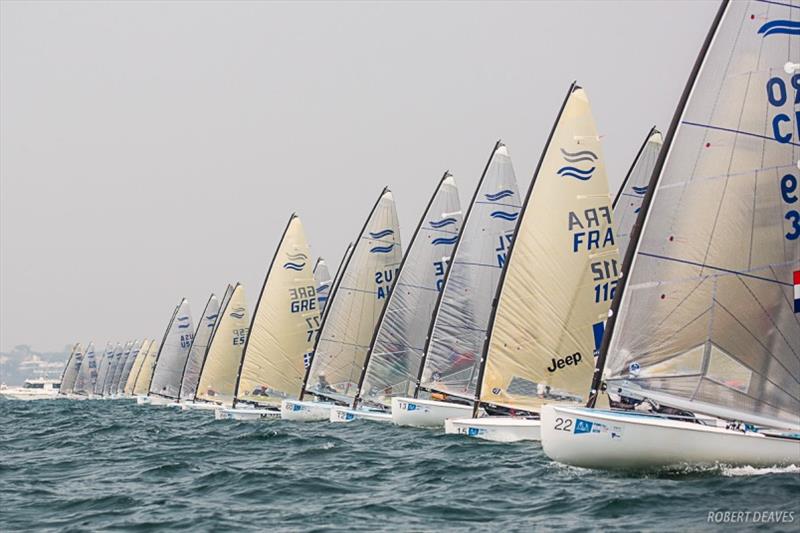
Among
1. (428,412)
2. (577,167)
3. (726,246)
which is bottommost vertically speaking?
(428,412)

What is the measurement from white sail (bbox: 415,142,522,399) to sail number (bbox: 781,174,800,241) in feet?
46.5

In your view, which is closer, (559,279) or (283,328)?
(559,279)

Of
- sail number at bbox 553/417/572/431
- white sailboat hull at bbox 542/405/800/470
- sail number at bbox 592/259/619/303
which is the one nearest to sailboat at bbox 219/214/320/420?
sail number at bbox 592/259/619/303

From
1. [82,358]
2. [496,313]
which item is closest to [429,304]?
[496,313]

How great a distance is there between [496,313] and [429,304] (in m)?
9.83

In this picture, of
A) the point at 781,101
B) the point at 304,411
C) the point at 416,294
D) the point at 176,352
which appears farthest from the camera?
the point at 176,352

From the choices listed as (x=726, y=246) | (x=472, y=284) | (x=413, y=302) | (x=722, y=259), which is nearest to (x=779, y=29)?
(x=726, y=246)

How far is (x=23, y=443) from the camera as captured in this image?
94.5ft

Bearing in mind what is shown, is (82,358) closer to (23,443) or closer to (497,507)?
(23,443)

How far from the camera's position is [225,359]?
2109 inches

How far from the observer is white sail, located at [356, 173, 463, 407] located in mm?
36469

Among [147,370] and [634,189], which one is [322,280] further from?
[147,370]

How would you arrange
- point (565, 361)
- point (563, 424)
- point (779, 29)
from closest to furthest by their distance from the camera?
point (563, 424) → point (779, 29) → point (565, 361)

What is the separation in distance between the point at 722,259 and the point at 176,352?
5787cm
